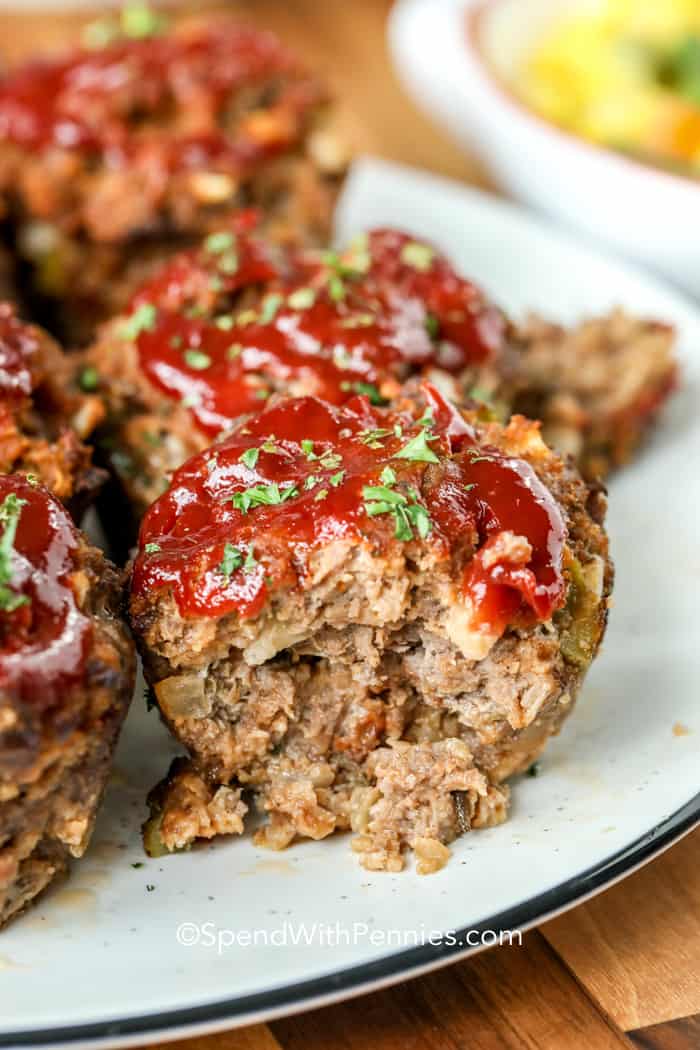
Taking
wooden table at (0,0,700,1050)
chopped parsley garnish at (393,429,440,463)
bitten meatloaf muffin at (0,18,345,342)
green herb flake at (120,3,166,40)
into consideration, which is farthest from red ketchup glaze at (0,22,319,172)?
wooden table at (0,0,700,1050)

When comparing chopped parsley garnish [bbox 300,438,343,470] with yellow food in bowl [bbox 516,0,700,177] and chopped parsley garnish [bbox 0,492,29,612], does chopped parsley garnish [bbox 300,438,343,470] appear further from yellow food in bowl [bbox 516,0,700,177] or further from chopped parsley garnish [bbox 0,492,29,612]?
yellow food in bowl [bbox 516,0,700,177]

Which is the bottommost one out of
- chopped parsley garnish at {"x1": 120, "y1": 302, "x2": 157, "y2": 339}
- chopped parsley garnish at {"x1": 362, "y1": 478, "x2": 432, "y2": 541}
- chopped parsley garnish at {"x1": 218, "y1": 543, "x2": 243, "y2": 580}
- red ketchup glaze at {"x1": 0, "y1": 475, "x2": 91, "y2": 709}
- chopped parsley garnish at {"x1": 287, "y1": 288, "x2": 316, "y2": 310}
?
chopped parsley garnish at {"x1": 120, "y1": 302, "x2": 157, "y2": 339}

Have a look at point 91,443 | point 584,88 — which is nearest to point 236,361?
point 91,443

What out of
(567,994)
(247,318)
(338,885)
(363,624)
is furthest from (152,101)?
(567,994)

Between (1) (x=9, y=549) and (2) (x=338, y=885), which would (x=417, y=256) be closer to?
(1) (x=9, y=549)

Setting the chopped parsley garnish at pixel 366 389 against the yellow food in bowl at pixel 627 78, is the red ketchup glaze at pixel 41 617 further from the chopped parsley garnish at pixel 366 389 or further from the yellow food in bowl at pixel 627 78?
the yellow food in bowl at pixel 627 78

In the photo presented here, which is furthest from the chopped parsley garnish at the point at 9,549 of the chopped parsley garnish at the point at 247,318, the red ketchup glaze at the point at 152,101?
the red ketchup glaze at the point at 152,101

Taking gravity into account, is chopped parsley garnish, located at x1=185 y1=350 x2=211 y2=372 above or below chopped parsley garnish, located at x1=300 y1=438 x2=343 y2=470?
below
